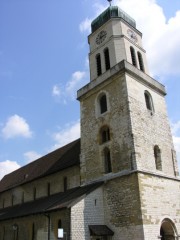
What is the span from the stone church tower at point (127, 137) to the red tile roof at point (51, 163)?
2.24 m

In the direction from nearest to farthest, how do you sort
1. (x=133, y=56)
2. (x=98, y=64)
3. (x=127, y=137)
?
(x=127, y=137), (x=133, y=56), (x=98, y=64)

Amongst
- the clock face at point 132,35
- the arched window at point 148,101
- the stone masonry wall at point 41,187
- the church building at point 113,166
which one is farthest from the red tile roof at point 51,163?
the clock face at point 132,35

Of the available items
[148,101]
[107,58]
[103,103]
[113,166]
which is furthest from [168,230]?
[107,58]

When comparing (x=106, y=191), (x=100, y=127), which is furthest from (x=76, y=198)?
(x=100, y=127)

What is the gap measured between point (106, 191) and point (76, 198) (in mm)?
2308

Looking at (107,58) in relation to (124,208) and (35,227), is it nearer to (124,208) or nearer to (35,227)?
(124,208)

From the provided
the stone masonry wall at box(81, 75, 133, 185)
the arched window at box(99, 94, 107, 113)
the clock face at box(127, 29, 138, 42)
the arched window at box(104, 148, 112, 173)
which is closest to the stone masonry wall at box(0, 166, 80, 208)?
the stone masonry wall at box(81, 75, 133, 185)

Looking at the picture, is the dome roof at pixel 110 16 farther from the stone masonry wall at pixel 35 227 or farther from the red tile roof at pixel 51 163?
the stone masonry wall at pixel 35 227

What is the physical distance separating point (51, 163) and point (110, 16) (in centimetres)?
1410

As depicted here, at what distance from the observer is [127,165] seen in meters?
16.9

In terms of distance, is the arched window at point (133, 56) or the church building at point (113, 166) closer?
the church building at point (113, 166)

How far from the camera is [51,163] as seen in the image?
25.5 meters

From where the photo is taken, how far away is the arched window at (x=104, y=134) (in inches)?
763

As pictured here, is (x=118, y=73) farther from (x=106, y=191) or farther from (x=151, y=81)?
(x=106, y=191)
